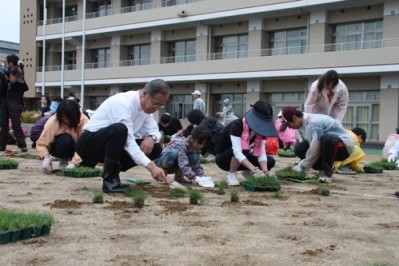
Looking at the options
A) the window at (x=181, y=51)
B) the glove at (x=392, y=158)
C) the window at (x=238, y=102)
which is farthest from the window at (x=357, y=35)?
the glove at (x=392, y=158)

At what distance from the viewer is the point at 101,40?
3550cm

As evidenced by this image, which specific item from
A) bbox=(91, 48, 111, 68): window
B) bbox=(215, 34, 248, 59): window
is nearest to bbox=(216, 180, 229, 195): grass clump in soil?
bbox=(215, 34, 248, 59): window

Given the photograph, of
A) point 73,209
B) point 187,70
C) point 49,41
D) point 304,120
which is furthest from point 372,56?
point 49,41

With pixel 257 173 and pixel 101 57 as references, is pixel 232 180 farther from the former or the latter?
pixel 101 57

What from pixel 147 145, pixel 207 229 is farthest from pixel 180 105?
pixel 207 229

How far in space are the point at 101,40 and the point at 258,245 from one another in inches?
1357

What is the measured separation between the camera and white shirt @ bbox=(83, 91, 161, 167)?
4.23m

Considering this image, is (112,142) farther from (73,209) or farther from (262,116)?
(262,116)

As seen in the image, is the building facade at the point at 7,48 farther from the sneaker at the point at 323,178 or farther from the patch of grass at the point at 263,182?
the patch of grass at the point at 263,182

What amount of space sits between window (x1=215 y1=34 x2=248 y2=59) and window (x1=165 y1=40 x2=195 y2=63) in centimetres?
183

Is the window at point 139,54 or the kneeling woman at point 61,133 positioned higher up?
the window at point 139,54

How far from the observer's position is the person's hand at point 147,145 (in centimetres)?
458

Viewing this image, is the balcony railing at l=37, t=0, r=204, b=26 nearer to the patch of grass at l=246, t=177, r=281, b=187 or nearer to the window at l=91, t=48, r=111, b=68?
the window at l=91, t=48, r=111, b=68

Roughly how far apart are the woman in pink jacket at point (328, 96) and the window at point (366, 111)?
18517mm
